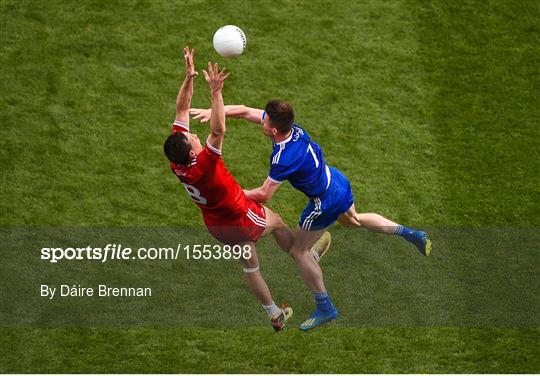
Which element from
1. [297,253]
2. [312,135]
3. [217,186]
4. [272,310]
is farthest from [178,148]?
[312,135]

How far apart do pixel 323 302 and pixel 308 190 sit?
1.49 metres

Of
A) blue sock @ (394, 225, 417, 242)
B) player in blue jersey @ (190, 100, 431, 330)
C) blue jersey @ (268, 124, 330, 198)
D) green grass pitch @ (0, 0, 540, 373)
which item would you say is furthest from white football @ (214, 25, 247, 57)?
green grass pitch @ (0, 0, 540, 373)

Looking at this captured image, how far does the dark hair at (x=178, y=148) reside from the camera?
40.8ft

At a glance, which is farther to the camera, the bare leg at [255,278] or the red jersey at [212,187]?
the bare leg at [255,278]

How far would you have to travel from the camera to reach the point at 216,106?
12.3 meters

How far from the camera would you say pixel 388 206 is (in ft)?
52.2

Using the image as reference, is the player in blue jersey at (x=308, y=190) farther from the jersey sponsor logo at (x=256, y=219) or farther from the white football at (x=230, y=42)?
the white football at (x=230, y=42)

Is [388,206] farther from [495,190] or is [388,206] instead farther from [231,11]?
[231,11]

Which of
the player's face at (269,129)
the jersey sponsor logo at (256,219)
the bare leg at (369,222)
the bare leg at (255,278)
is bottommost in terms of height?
the bare leg at (255,278)

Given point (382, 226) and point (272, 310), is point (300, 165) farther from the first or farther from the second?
point (272, 310)

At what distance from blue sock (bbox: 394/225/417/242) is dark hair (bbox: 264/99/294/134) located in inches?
84.3

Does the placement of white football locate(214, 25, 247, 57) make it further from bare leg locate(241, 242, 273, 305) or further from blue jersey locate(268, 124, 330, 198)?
bare leg locate(241, 242, 273, 305)

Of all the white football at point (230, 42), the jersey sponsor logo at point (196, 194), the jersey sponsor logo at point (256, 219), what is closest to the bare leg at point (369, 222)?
the jersey sponsor logo at point (256, 219)

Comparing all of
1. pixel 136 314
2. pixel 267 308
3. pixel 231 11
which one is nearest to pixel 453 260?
pixel 267 308
